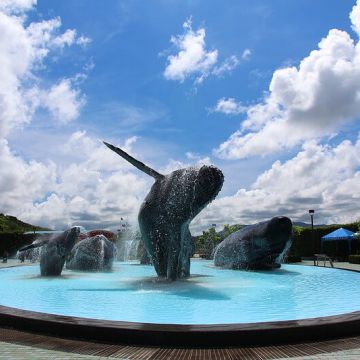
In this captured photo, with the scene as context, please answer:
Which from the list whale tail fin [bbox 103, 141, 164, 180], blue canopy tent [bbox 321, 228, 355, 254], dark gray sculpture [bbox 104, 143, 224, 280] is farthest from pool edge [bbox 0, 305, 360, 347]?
blue canopy tent [bbox 321, 228, 355, 254]

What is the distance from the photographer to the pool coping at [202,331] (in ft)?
20.9

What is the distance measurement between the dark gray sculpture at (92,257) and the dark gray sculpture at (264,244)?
7.15 metres

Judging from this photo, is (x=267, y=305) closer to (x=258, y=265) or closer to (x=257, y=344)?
(x=257, y=344)

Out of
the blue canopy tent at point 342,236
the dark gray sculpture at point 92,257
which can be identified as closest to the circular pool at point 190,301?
the dark gray sculpture at point 92,257

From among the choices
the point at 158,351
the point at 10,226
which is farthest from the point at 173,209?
the point at 10,226

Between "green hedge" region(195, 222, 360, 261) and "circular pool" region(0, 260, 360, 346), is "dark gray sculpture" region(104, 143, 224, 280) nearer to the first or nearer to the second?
"circular pool" region(0, 260, 360, 346)

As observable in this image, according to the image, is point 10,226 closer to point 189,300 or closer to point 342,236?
point 342,236

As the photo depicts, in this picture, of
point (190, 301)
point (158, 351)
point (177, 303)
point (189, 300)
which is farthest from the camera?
point (189, 300)

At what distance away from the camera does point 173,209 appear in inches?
588

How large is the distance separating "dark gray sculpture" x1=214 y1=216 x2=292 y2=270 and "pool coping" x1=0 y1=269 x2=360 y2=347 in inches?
610

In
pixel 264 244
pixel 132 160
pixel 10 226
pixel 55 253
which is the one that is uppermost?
pixel 10 226

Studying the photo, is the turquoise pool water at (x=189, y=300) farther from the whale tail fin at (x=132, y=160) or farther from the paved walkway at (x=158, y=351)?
the whale tail fin at (x=132, y=160)

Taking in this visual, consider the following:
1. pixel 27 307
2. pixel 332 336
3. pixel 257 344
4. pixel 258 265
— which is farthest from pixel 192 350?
pixel 258 265

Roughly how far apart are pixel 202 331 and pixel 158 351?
71cm
